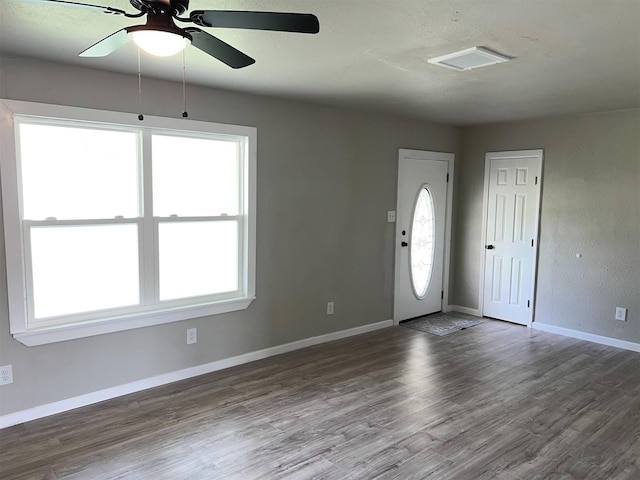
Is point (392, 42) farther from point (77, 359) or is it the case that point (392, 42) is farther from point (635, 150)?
point (635, 150)

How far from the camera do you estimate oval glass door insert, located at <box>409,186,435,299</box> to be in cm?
544

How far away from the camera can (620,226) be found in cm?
451

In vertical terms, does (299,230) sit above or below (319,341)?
above

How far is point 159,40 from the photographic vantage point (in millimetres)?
1597

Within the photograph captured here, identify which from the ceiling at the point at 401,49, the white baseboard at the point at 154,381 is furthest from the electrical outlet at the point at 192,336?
the ceiling at the point at 401,49

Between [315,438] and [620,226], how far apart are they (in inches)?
145

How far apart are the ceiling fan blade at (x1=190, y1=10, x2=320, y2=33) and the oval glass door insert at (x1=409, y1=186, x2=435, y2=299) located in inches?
158

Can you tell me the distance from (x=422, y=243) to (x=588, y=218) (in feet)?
5.78

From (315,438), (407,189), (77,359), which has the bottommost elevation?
(315,438)

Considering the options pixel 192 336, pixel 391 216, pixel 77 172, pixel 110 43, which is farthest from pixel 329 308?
pixel 110 43

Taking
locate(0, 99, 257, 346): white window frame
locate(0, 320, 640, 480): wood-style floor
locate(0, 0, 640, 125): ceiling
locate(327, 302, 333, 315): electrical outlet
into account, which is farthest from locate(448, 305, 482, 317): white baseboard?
locate(0, 99, 257, 346): white window frame

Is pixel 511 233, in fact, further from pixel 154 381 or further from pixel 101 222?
pixel 101 222

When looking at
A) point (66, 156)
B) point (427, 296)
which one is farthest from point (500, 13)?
point (427, 296)

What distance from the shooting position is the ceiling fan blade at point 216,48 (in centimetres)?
171
